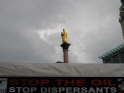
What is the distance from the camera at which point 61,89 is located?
485 centimetres

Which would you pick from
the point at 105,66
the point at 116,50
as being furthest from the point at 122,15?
the point at 105,66

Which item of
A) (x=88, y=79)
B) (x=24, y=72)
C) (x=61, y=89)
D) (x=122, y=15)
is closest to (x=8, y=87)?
(x=24, y=72)

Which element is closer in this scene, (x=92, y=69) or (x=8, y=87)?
(x=8, y=87)

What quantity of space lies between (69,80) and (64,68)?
29cm

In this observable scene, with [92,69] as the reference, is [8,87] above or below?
below

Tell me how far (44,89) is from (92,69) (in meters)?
1.11

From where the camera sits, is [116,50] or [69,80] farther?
[116,50]

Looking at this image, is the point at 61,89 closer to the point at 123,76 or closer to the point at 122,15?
the point at 123,76

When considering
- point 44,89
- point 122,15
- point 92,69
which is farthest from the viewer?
point 122,15

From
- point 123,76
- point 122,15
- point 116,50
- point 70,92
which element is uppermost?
point 122,15

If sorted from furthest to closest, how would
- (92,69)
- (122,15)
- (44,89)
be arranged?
(122,15) < (92,69) < (44,89)

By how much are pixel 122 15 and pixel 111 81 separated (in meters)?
63.9

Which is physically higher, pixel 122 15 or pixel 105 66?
pixel 122 15

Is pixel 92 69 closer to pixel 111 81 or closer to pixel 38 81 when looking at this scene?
pixel 111 81
